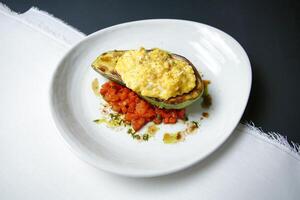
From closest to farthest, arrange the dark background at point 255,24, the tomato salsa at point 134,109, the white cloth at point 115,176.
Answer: the white cloth at point 115,176 < the tomato salsa at point 134,109 < the dark background at point 255,24

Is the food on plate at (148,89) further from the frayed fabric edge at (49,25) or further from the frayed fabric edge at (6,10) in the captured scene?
the frayed fabric edge at (6,10)

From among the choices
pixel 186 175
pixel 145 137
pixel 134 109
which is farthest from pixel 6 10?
pixel 186 175

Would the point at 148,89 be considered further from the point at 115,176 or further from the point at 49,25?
the point at 49,25

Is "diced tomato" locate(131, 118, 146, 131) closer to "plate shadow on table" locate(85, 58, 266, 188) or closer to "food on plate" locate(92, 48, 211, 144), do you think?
"food on plate" locate(92, 48, 211, 144)

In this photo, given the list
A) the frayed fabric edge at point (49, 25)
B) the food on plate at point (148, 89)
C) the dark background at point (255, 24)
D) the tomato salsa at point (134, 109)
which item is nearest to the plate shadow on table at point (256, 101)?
the dark background at point (255, 24)

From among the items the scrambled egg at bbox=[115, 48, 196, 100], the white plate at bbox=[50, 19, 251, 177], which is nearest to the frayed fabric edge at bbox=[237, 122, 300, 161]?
the white plate at bbox=[50, 19, 251, 177]

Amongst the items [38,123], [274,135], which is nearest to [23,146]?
[38,123]
